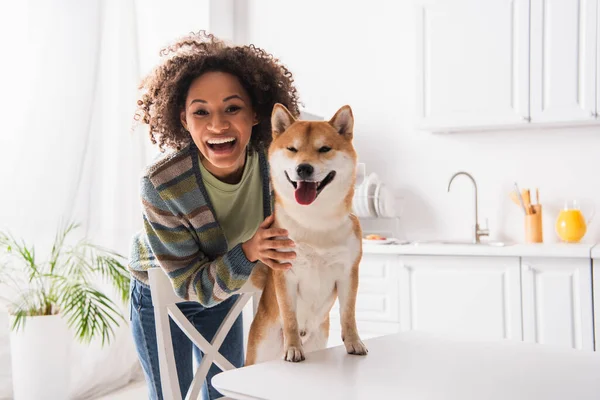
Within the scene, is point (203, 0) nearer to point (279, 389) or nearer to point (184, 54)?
point (184, 54)

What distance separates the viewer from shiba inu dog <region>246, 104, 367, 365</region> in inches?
39.5

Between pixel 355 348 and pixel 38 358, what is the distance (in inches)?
82.1

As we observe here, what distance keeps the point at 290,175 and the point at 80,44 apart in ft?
8.62

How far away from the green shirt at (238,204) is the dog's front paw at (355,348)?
0.41 metres

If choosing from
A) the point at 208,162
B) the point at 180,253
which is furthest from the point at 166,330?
the point at 208,162

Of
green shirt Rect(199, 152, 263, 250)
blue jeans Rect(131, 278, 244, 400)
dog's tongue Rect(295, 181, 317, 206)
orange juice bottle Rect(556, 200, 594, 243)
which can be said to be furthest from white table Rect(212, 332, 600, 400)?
orange juice bottle Rect(556, 200, 594, 243)

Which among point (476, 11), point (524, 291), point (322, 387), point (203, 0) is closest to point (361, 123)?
point (476, 11)

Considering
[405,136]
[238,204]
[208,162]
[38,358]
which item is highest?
[405,136]

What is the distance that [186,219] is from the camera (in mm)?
1342

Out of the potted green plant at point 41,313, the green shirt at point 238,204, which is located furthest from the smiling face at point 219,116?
the potted green plant at point 41,313

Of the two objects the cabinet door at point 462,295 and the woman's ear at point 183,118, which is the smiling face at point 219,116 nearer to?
the woman's ear at point 183,118

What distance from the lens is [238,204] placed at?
1433 millimetres

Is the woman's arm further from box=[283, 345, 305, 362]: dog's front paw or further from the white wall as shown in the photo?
the white wall

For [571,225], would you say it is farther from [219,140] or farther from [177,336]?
[219,140]
